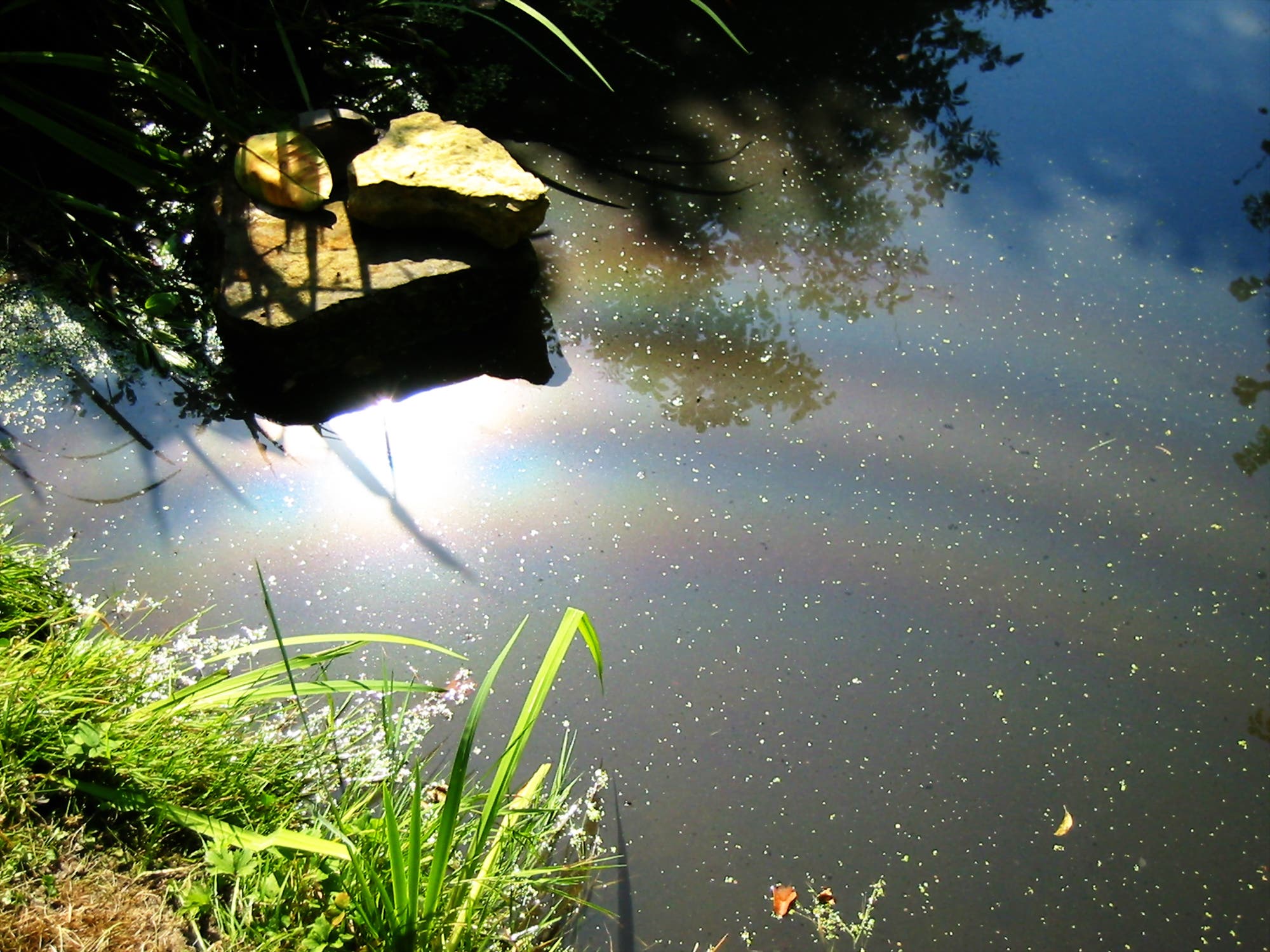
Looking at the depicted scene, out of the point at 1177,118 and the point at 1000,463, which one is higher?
the point at 1177,118

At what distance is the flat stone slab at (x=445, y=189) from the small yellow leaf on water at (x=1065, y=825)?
4.75 ft

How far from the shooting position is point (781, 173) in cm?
236

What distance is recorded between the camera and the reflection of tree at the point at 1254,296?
1952 millimetres

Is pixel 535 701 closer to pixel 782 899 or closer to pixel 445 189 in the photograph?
pixel 782 899

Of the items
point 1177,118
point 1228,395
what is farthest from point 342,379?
point 1177,118

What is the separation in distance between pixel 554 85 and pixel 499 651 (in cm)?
157

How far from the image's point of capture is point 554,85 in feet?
8.09

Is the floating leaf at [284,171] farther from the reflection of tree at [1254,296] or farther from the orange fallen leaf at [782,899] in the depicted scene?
the reflection of tree at [1254,296]

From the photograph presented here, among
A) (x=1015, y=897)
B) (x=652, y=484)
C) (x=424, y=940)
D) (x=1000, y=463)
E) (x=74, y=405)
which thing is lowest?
(x=424, y=940)

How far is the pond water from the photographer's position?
145 cm

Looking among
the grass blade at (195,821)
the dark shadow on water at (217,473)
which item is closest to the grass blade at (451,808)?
the grass blade at (195,821)

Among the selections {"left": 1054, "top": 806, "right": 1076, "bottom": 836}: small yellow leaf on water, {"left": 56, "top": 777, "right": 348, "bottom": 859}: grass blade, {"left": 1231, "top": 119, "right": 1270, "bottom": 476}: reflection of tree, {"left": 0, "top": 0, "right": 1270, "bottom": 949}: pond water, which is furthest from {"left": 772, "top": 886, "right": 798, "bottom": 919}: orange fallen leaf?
{"left": 1231, "top": 119, "right": 1270, "bottom": 476}: reflection of tree

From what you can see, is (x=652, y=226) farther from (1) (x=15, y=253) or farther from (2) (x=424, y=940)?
(2) (x=424, y=940)

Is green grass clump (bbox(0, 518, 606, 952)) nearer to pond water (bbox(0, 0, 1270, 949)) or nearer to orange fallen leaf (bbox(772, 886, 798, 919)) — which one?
pond water (bbox(0, 0, 1270, 949))
